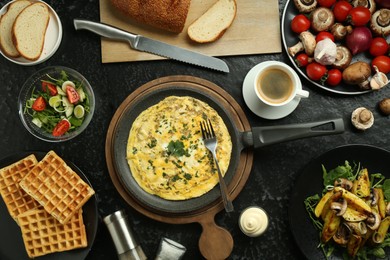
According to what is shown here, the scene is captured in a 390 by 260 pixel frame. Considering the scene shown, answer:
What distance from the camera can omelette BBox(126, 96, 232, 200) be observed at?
9.07 ft

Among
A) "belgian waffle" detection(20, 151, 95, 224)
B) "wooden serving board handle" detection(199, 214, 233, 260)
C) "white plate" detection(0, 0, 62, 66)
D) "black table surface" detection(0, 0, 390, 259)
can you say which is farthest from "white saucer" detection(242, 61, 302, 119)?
"white plate" detection(0, 0, 62, 66)

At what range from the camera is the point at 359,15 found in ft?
9.27

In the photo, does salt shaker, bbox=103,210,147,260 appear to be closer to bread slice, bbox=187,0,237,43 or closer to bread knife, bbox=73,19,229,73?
bread knife, bbox=73,19,229,73

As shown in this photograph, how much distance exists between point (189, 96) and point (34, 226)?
1155 mm

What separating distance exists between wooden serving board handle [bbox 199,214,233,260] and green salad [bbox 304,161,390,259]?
50 cm

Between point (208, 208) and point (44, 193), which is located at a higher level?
point (44, 193)

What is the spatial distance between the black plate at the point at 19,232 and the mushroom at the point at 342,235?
1.36 meters

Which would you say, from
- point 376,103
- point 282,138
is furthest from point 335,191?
point 376,103

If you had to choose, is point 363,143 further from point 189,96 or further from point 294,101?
point 189,96

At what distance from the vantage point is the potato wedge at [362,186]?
2756mm

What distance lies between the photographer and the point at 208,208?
9.26 ft

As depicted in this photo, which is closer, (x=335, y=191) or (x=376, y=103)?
(x=335, y=191)

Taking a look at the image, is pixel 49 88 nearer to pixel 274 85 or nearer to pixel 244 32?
pixel 244 32

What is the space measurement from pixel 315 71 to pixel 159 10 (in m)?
0.96
